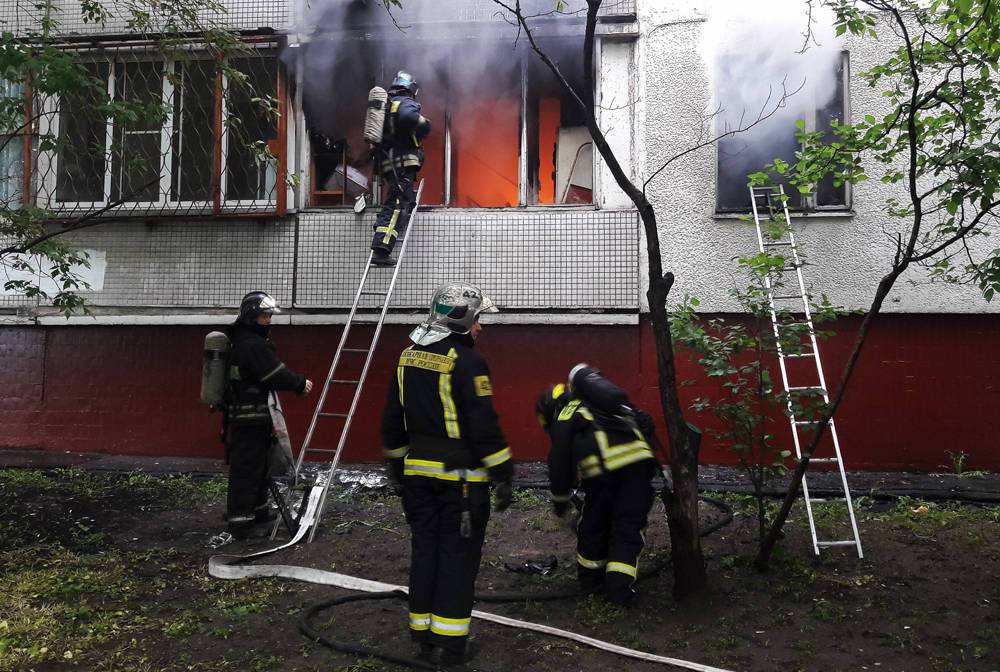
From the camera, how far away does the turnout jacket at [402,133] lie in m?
6.82

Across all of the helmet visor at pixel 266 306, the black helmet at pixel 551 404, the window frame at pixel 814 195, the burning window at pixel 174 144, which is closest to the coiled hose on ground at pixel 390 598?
the black helmet at pixel 551 404

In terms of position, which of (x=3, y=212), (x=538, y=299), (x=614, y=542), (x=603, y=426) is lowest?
(x=614, y=542)

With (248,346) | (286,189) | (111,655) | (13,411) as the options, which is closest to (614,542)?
(111,655)

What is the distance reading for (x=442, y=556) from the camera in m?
3.83

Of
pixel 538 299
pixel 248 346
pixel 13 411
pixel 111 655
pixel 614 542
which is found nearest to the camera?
pixel 111 655

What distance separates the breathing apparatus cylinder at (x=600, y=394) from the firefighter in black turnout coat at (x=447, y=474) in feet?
2.52

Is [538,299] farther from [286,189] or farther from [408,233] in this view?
[286,189]

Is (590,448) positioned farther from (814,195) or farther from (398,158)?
(814,195)

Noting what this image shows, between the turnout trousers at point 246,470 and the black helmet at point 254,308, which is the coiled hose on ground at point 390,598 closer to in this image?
the turnout trousers at point 246,470

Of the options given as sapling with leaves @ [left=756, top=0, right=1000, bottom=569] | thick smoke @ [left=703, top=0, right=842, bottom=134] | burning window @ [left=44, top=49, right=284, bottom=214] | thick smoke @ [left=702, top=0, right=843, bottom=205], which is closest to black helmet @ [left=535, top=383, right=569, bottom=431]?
sapling with leaves @ [left=756, top=0, right=1000, bottom=569]

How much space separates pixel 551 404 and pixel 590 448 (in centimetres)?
56

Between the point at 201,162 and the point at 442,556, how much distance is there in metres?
5.96

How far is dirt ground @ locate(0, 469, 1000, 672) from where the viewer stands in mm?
3824

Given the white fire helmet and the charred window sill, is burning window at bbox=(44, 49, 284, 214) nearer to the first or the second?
the white fire helmet
